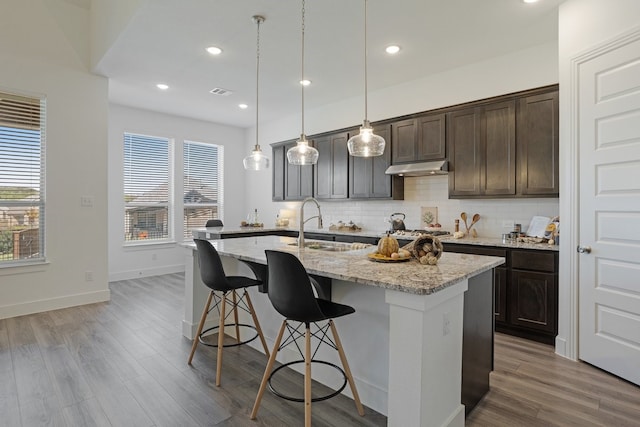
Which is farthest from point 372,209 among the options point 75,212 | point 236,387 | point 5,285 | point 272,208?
point 5,285

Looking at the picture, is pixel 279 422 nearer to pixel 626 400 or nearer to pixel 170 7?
pixel 626 400

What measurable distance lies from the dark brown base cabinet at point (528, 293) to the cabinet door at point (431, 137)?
54.4 inches

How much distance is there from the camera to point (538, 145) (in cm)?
358

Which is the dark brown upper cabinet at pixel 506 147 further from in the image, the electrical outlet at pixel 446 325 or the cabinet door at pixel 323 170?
the electrical outlet at pixel 446 325

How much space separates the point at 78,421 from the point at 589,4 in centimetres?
470

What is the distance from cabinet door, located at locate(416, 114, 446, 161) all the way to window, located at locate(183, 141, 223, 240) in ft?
15.0

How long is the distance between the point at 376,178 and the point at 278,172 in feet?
7.70

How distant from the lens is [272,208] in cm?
722

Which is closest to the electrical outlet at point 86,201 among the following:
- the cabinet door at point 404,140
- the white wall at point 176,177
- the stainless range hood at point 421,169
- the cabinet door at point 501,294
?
the white wall at point 176,177

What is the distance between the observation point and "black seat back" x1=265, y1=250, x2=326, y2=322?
1.89 metres

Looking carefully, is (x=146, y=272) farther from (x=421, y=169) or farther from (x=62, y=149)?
(x=421, y=169)

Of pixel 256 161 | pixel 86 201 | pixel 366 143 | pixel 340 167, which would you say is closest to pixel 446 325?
pixel 366 143

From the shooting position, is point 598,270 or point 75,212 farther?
point 75,212

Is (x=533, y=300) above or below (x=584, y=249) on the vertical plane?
below
